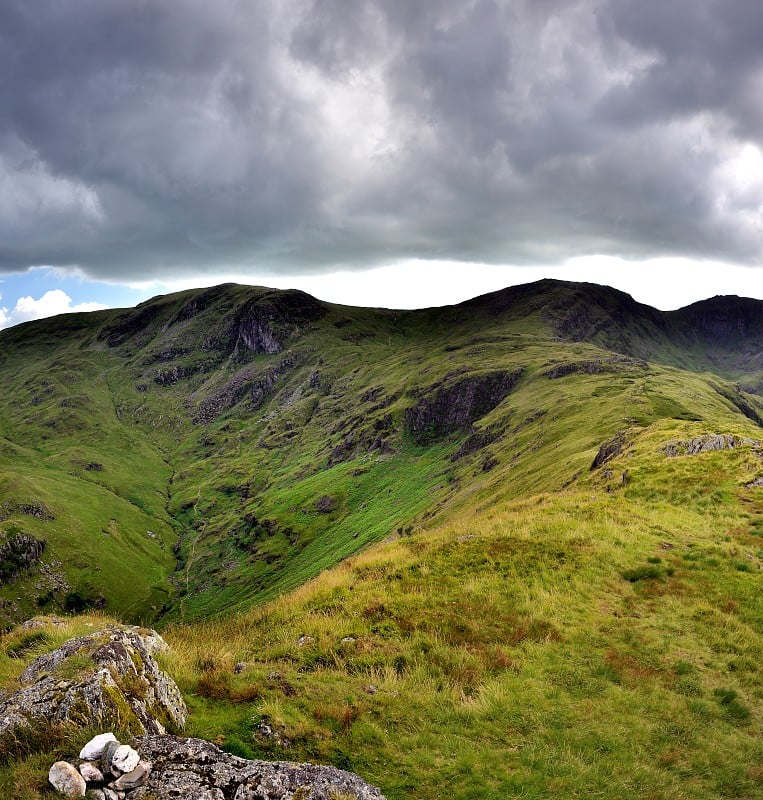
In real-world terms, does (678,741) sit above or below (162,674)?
below

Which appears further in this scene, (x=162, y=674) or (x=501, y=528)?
(x=501, y=528)

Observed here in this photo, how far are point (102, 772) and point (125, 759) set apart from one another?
362 mm

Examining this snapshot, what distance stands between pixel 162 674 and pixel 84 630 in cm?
478

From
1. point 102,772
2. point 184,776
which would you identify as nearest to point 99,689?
point 102,772

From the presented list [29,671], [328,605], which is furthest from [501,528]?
[29,671]

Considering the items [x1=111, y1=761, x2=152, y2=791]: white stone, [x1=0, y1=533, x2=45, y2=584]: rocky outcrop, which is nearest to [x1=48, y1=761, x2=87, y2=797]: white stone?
[x1=111, y1=761, x2=152, y2=791]: white stone

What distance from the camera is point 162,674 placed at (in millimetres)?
12094

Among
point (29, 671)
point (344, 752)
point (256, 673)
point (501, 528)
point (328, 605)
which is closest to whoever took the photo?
point (344, 752)

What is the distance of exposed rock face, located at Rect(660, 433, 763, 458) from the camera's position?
4062 centimetres

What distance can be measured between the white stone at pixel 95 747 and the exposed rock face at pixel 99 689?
28.2 inches

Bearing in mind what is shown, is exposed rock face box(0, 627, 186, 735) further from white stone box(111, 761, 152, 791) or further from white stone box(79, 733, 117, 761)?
white stone box(111, 761, 152, 791)

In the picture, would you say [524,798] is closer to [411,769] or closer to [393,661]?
[411,769]

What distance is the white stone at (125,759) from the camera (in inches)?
336

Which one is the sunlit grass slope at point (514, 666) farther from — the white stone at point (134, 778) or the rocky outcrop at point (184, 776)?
the white stone at point (134, 778)
